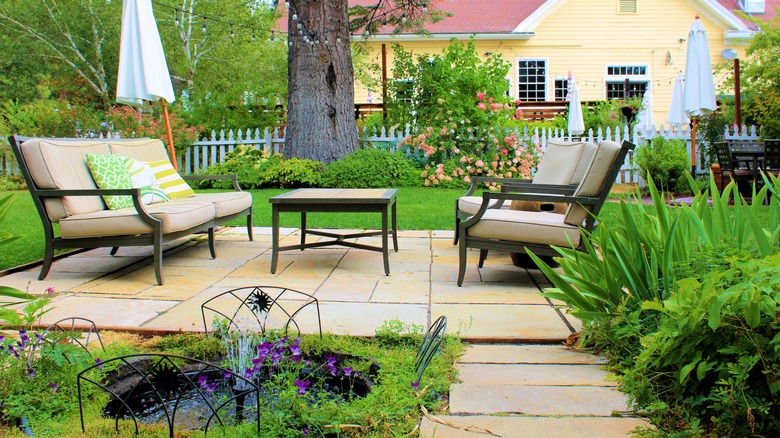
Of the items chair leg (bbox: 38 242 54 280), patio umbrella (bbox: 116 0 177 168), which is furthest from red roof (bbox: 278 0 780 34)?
chair leg (bbox: 38 242 54 280)

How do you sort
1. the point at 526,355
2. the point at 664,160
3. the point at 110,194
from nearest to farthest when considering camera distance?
the point at 526,355 < the point at 110,194 < the point at 664,160

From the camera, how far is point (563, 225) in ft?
12.9

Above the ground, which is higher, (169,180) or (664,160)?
(664,160)

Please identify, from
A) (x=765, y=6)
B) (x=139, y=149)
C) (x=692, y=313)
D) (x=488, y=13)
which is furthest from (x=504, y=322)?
(x=765, y=6)

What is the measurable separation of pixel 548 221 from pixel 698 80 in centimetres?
687

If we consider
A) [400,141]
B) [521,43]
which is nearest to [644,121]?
[521,43]

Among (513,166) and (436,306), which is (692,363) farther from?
(513,166)

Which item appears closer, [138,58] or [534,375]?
[534,375]

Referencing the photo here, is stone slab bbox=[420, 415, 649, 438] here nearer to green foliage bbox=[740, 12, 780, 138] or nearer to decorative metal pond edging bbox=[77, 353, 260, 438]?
decorative metal pond edging bbox=[77, 353, 260, 438]

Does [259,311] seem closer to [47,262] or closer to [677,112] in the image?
[47,262]

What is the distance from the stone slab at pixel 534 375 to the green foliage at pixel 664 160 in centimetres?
823

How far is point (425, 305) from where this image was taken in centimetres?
354

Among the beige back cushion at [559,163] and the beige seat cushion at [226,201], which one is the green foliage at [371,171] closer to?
the beige seat cushion at [226,201]

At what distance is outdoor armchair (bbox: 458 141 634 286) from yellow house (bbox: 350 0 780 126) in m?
14.9
